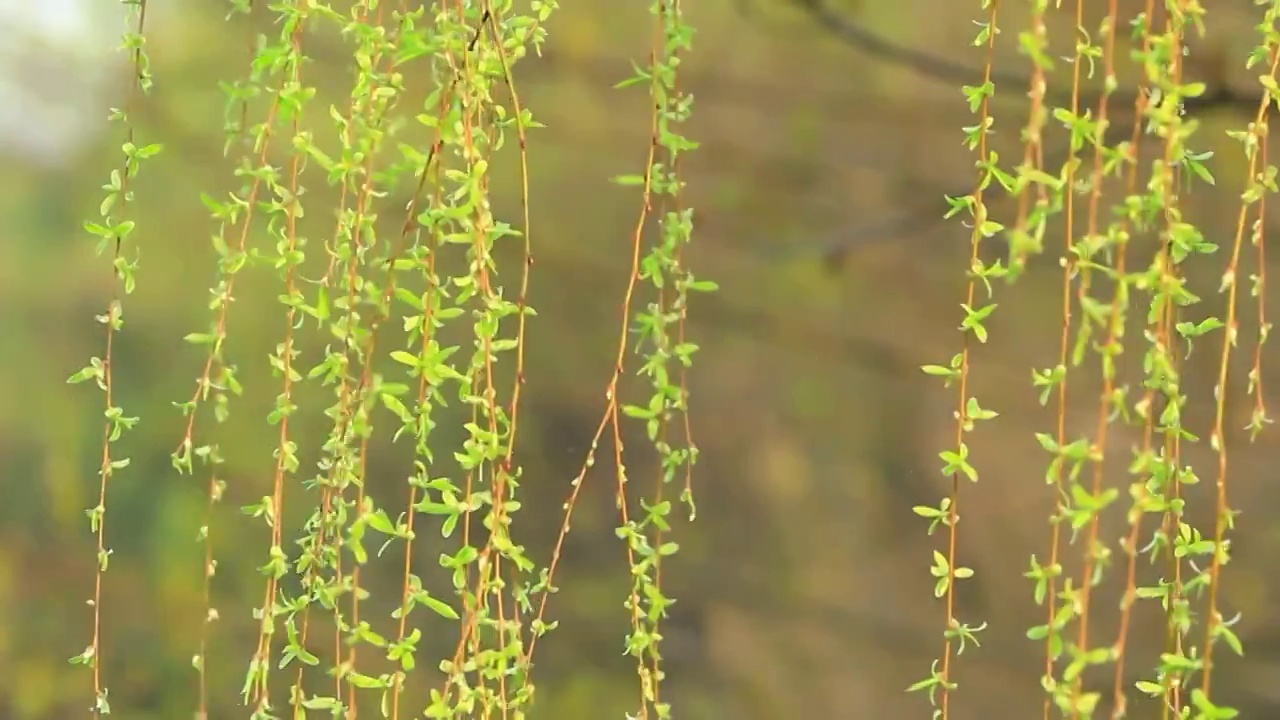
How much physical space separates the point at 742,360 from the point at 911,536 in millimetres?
267

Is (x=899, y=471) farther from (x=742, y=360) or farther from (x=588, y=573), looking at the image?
(x=588, y=573)

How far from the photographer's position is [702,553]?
1.25m

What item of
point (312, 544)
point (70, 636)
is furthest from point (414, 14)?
point (70, 636)

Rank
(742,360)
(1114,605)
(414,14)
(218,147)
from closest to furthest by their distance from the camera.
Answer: (414,14), (1114,605), (742,360), (218,147)

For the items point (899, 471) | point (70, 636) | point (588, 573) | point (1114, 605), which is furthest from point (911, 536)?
point (70, 636)

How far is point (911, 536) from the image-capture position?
119 centimetres

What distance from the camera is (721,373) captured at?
4.04 feet

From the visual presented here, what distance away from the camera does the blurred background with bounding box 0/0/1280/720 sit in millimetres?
1131

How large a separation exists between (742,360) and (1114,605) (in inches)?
18.1

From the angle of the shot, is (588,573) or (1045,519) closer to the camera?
(1045,519)

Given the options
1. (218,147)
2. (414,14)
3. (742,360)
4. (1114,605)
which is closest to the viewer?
(414,14)

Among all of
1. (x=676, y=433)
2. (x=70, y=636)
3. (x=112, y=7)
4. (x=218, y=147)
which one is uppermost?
(x=112, y=7)

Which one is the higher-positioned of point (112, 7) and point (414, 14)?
point (112, 7)

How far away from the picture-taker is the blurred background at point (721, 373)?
1.13 meters
